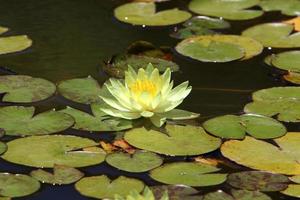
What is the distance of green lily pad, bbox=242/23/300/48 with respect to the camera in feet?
10.2

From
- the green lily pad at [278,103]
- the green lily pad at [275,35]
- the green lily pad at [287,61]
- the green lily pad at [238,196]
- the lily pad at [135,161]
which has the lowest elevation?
the green lily pad at [238,196]

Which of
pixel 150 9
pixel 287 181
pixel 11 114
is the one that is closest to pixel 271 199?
pixel 287 181

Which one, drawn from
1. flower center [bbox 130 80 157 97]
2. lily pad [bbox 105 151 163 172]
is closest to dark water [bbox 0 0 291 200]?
lily pad [bbox 105 151 163 172]

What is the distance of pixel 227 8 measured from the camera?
344cm

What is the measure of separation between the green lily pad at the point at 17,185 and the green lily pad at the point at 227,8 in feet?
4.67

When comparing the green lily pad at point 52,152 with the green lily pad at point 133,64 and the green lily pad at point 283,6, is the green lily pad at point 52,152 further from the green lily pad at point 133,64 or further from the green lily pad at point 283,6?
the green lily pad at point 283,6

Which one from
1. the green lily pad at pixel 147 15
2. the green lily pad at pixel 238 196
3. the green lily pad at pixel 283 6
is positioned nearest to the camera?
the green lily pad at pixel 238 196

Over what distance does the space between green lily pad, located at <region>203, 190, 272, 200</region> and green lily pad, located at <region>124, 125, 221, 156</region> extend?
23 centimetres

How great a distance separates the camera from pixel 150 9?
Result: 3410 mm

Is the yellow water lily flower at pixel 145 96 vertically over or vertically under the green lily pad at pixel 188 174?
over

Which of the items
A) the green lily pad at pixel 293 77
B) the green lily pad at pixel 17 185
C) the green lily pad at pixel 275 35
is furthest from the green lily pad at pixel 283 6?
the green lily pad at pixel 17 185

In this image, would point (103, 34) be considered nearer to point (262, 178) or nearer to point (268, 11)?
point (268, 11)

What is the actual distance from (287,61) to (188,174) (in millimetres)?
879

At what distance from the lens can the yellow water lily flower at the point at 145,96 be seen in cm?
242
